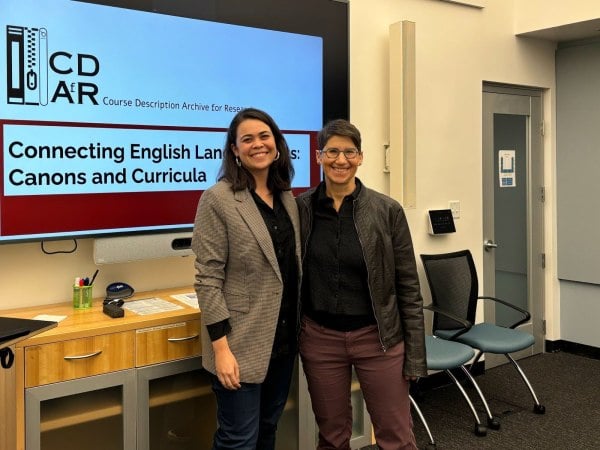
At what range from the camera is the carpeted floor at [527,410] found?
3170 mm

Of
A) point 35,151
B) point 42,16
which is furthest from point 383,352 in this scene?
point 42,16

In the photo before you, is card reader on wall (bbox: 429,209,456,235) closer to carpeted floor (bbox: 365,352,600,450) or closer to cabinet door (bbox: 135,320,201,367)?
carpeted floor (bbox: 365,352,600,450)

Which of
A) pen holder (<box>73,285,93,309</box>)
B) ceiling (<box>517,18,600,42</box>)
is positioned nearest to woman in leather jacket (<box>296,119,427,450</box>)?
pen holder (<box>73,285,93,309</box>)

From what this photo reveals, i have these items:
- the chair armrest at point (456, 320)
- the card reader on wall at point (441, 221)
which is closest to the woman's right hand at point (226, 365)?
the chair armrest at point (456, 320)

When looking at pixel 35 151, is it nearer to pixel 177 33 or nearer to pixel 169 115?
pixel 169 115

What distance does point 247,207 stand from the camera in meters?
2.00

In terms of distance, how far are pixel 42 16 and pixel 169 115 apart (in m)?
0.61

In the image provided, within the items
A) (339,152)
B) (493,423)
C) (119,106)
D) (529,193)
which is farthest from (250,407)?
(529,193)

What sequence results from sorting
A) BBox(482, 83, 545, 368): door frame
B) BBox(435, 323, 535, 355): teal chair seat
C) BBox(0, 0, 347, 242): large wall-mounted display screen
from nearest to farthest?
1. BBox(0, 0, 347, 242): large wall-mounted display screen
2. BBox(435, 323, 535, 355): teal chair seat
3. BBox(482, 83, 545, 368): door frame

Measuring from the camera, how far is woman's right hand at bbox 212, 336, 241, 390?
195 cm

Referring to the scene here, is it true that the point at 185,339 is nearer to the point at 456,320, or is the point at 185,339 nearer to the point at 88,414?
the point at 88,414

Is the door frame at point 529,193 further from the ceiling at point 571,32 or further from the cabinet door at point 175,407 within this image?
the cabinet door at point 175,407

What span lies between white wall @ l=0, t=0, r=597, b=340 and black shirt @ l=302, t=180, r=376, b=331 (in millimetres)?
979

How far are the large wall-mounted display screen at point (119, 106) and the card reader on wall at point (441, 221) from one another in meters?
1.30
